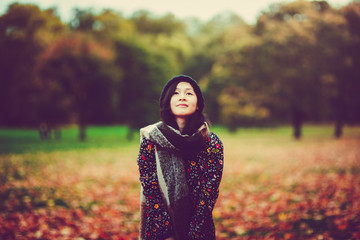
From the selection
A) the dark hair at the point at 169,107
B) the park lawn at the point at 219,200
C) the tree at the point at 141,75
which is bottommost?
the park lawn at the point at 219,200

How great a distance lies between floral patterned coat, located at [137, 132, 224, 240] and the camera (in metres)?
2.49

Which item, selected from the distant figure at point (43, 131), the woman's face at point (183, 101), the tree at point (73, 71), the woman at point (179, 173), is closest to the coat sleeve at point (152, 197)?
the woman at point (179, 173)

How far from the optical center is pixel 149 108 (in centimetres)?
2483

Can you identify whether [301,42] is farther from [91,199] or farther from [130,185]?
[91,199]

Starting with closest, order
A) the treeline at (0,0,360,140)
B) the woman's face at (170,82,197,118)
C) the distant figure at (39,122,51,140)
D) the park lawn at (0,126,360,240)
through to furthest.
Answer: the woman's face at (170,82,197,118), the park lawn at (0,126,360,240), the treeline at (0,0,360,140), the distant figure at (39,122,51,140)

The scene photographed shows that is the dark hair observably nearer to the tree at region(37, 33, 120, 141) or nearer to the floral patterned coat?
the floral patterned coat

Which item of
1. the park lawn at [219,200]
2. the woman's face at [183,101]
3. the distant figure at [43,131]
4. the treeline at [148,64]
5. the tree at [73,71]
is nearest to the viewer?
the woman's face at [183,101]

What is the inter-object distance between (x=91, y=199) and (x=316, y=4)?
21.8 metres

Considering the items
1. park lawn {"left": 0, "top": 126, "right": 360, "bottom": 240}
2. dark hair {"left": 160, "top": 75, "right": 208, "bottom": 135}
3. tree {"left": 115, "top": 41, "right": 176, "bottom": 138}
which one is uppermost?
tree {"left": 115, "top": 41, "right": 176, "bottom": 138}

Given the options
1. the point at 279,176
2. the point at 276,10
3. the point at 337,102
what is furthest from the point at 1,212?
the point at 337,102

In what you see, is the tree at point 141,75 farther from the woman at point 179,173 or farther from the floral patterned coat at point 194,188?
the floral patterned coat at point 194,188

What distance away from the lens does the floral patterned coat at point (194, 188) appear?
249 cm

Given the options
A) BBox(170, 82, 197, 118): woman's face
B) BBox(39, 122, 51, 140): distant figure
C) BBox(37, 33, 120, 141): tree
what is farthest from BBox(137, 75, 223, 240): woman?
BBox(39, 122, 51, 140): distant figure

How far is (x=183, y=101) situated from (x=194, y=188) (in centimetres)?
76
